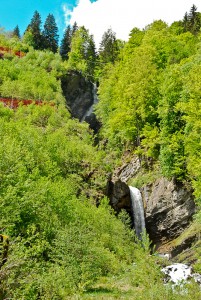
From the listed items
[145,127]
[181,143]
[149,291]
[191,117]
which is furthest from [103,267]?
[145,127]

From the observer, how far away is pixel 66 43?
92.9 meters

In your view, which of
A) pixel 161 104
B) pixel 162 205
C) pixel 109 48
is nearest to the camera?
pixel 162 205

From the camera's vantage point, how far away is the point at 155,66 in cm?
4116

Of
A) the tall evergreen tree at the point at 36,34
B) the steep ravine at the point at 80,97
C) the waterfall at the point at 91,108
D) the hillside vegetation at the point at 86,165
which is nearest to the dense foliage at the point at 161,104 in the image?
the hillside vegetation at the point at 86,165

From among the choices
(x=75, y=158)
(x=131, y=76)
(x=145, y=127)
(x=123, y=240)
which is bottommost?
(x=123, y=240)

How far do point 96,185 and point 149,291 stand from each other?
23.6m

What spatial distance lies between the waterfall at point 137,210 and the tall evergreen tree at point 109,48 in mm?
46421

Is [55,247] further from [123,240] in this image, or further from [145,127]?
[145,127]

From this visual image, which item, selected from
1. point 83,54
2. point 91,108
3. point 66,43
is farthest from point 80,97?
point 66,43

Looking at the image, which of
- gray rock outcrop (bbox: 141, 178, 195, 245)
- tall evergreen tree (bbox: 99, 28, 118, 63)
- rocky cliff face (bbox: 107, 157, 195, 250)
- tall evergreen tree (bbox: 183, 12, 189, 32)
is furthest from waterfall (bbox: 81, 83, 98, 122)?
gray rock outcrop (bbox: 141, 178, 195, 245)

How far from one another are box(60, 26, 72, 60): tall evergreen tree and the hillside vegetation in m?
19.1

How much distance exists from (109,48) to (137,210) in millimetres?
51303

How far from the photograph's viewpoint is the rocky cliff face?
3266 centimetres

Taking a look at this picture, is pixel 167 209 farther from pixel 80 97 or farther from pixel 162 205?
pixel 80 97
